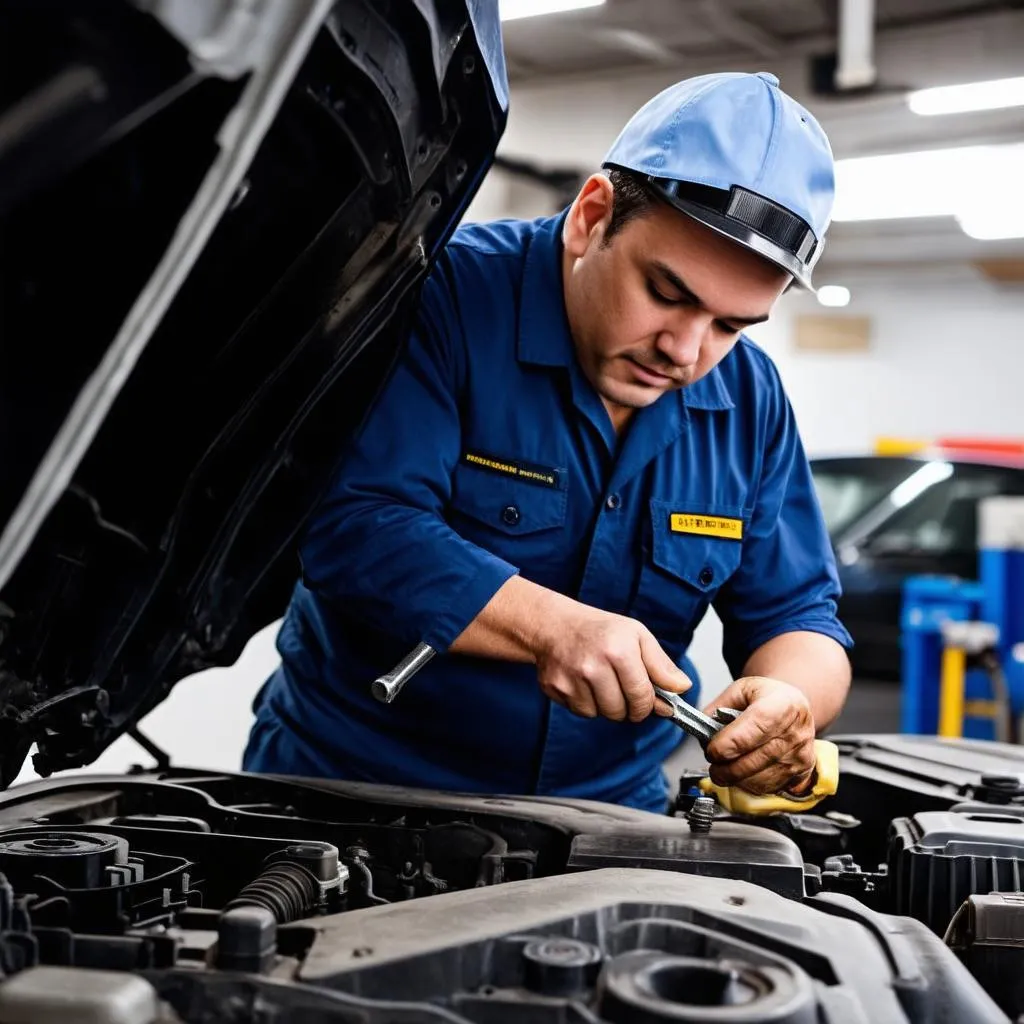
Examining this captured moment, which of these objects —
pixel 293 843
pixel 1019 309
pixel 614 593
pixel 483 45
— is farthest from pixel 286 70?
pixel 1019 309

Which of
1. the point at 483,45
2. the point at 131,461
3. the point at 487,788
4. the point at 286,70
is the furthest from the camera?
the point at 487,788

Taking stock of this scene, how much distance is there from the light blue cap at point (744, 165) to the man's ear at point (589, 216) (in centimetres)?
6

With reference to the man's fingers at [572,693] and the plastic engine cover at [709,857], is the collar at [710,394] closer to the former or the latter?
the man's fingers at [572,693]

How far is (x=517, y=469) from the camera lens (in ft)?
5.38

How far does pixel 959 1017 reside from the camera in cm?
91

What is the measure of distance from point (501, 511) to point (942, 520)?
4.89m

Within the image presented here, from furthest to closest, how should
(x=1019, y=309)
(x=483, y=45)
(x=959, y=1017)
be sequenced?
(x=1019, y=309) < (x=483, y=45) < (x=959, y=1017)

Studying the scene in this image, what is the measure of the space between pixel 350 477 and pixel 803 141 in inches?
27.2

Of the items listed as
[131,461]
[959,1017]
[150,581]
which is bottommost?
[959,1017]

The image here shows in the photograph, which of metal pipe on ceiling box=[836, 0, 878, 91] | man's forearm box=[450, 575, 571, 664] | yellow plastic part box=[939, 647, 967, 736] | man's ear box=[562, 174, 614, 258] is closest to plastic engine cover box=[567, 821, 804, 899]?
man's forearm box=[450, 575, 571, 664]

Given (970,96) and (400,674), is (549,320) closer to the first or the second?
(400,674)

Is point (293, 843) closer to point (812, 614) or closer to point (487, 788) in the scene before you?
point (487, 788)

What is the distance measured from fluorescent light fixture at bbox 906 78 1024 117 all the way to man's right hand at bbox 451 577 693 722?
5.39 meters

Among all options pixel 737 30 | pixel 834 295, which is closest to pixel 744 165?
pixel 737 30
